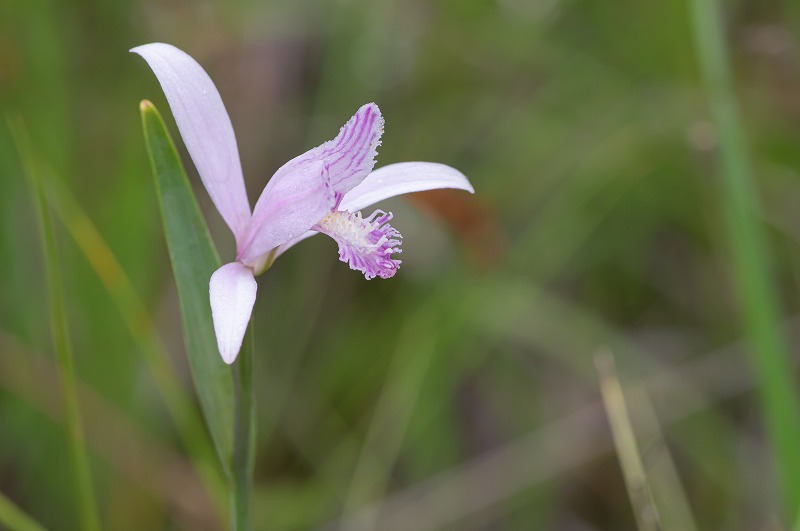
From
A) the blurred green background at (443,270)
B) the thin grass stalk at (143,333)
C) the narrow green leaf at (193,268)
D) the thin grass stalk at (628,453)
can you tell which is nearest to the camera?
the narrow green leaf at (193,268)

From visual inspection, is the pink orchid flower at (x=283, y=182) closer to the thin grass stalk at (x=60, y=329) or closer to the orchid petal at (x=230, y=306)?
the orchid petal at (x=230, y=306)

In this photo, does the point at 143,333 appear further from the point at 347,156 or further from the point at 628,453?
the point at 628,453

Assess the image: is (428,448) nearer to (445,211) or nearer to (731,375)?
(445,211)

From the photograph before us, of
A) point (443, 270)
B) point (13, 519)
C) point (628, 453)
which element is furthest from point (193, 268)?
point (443, 270)

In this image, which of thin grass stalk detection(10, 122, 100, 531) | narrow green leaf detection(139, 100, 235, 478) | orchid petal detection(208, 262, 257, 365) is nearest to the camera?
orchid petal detection(208, 262, 257, 365)

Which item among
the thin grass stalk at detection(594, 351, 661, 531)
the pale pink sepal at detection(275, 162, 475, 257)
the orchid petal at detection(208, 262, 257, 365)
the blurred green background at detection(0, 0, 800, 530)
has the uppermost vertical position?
the blurred green background at detection(0, 0, 800, 530)

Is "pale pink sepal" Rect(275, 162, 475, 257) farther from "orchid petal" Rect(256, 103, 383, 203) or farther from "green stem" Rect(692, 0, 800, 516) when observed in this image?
"green stem" Rect(692, 0, 800, 516)

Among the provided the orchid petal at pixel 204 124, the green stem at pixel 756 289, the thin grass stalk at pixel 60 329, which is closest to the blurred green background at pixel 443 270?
the green stem at pixel 756 289

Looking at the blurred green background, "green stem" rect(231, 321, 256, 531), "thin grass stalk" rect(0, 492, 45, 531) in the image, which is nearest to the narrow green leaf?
"green stem" rect(231, 321, 256, 531)
